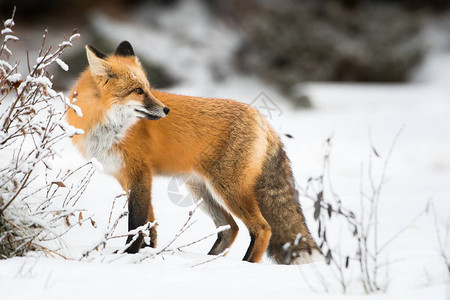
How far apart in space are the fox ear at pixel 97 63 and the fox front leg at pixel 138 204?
2.16 feet

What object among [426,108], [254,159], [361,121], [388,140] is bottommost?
[254,159]

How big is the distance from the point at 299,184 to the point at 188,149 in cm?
228

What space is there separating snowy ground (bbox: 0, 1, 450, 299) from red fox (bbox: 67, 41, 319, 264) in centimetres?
29

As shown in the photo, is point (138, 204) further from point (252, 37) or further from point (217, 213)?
point (252, 37)

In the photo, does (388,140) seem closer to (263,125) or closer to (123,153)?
(263,125)

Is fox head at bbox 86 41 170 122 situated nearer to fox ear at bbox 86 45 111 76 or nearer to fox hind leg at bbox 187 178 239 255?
fox ear at bbox 86 45 111 76

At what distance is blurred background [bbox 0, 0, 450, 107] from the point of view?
30.6ft

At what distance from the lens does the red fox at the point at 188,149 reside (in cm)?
293

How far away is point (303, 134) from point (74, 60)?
13.1 ft

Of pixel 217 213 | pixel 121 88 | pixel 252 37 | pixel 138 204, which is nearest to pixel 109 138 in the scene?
pixel 121 88

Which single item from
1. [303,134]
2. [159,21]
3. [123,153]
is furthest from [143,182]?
[159,21]

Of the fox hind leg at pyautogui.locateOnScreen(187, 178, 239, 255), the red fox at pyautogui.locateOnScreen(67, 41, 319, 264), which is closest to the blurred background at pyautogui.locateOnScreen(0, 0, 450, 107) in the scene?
the fox hind leg at pyautogui.locateOnScreen(187, 178, 239, 255)

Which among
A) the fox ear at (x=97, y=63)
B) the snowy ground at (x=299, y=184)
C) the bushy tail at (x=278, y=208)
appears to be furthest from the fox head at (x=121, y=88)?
the bushy tail at (x=278, y=208)

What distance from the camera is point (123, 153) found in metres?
2.98
